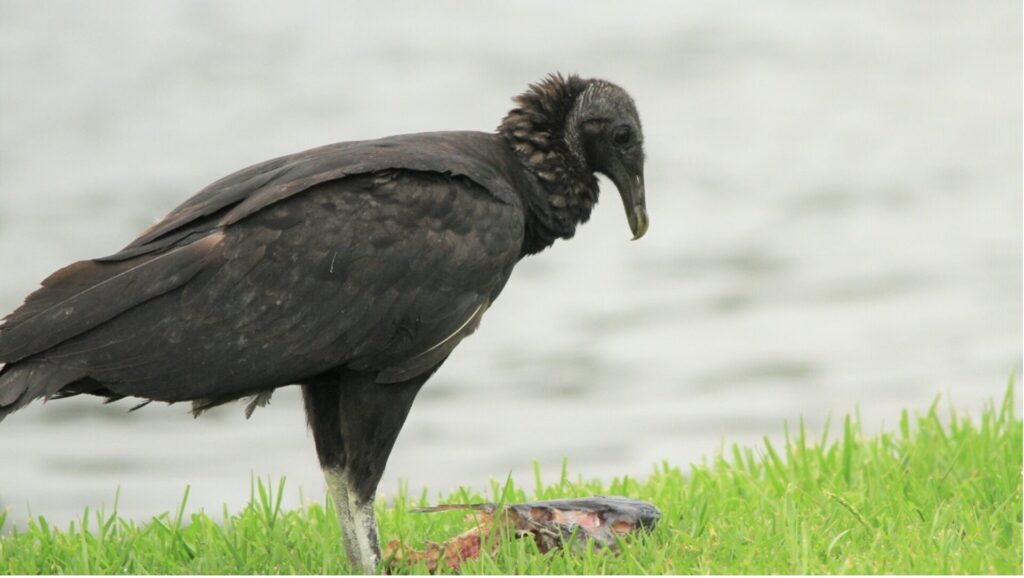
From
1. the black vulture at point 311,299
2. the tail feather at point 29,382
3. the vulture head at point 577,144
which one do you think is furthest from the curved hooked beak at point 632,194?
the tail feather at point 29,382

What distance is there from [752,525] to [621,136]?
1283mm

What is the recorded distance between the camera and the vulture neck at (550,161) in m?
5.08

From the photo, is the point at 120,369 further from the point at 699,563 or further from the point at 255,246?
the point at 699,563

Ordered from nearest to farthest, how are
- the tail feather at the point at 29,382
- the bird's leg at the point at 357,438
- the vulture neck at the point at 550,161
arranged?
the tail feather at the point at 29,382, the bird's leg at the point at 357,438, the vulture neck at the point at 550,161

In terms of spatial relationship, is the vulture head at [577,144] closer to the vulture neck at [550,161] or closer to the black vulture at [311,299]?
the vulture neck at [550,161]

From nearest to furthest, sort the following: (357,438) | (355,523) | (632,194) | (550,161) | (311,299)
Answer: (311,299) → (357,438) → (355,523) → (550,161) → (632,194)

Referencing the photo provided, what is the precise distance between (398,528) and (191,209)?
4.12ft

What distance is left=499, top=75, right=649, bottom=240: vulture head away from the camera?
5.10 metres

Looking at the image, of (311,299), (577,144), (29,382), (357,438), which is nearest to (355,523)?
(357,438)

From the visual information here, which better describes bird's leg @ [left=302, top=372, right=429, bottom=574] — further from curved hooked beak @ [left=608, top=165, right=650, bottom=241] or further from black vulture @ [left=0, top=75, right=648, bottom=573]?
curved hooked beak @ [left=608, top=165, right=650, bottom=241]

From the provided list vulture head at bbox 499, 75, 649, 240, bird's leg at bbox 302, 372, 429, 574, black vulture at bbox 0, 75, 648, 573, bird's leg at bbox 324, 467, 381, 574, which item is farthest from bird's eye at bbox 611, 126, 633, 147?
bird's leg at bbox 324, 467, 381, 574

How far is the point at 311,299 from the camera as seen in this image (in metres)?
4.51

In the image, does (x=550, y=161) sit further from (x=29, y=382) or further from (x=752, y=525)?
(x=29, y=382)

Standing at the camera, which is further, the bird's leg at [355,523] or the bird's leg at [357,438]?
the bird's leg at [355,523]
